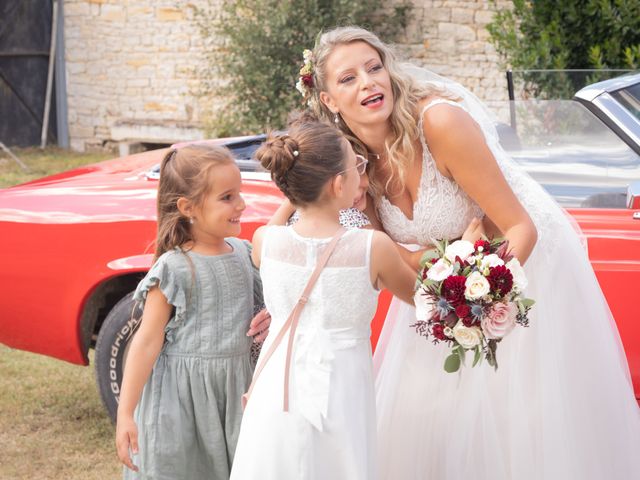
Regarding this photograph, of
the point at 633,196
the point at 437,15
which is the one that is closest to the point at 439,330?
the point at 633,196

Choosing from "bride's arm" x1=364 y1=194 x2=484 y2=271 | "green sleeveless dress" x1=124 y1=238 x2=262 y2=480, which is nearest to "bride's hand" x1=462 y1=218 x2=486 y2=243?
"bride's arm" x1=364 y1=194 x2=484 y2=271

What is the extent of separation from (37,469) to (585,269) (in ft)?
8.41

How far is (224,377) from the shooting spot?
3.11 meters

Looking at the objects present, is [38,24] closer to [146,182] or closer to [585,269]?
[146,182]

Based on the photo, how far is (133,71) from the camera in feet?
48.3

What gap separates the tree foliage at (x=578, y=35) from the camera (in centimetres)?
998

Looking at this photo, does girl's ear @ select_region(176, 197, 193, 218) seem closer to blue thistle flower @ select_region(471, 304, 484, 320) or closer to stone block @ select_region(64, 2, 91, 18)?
blue thistle flower @ select_region(471, 304, 484, 320)

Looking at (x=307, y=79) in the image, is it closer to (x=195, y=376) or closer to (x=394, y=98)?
(x=394, y=98)

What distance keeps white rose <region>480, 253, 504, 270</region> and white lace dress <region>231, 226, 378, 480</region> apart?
30 centimetres

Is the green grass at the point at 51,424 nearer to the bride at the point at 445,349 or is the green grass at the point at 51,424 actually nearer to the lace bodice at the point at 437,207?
the bride at the point at 445,349

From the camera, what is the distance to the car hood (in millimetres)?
4270

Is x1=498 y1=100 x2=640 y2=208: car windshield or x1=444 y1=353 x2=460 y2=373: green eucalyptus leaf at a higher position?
x1=498 y1=100 x2=640 y2=208: car windshield

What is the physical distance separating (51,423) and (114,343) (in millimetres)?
853

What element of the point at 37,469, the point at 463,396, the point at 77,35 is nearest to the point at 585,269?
the point at 463,396
